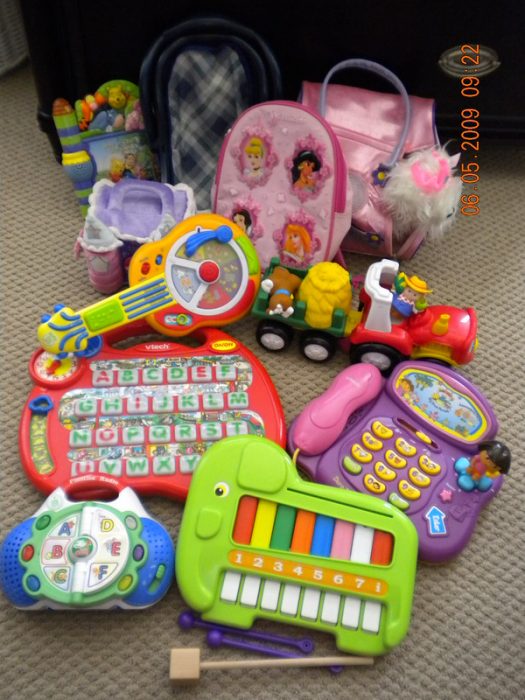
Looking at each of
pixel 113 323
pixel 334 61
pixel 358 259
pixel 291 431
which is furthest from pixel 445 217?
pixel 113 323

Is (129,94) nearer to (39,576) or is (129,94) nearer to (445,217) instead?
→ (445,217)

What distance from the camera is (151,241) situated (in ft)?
3.64

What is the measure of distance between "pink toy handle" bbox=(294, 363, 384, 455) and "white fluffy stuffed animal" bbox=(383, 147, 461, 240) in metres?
0.29

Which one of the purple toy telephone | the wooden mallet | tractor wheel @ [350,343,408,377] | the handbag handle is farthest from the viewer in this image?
the handbag handle

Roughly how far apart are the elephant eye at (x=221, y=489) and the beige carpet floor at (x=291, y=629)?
97mm

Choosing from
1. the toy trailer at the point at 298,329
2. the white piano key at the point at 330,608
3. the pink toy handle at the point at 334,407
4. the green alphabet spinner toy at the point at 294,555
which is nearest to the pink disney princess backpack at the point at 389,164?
the toy trailer at the point at 298,329

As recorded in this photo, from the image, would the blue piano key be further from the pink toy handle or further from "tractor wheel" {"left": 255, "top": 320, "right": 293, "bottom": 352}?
"tractor wheel" {"left": 255, "top": 320, "right": 293, "bottom": 352}

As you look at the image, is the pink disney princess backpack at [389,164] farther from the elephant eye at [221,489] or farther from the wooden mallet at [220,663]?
the wooden mallet at [220,663]

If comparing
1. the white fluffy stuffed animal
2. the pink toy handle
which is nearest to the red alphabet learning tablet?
the pink toy handle

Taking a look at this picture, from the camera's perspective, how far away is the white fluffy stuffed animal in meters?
1.12

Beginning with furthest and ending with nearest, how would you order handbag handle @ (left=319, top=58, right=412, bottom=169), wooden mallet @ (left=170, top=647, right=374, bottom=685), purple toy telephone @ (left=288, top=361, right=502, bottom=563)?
handbag handle @ (left=319, top=58, right=412, bottom=169) → purple toy telephone @ (left=288, top=361, right=502, bottom=563) → wooden mallet @ (left=170, top=647, right=374, bottom=685)

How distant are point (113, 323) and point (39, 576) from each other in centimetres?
37

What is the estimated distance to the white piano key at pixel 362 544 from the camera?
2.89ft

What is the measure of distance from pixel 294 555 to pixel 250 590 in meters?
0.07
